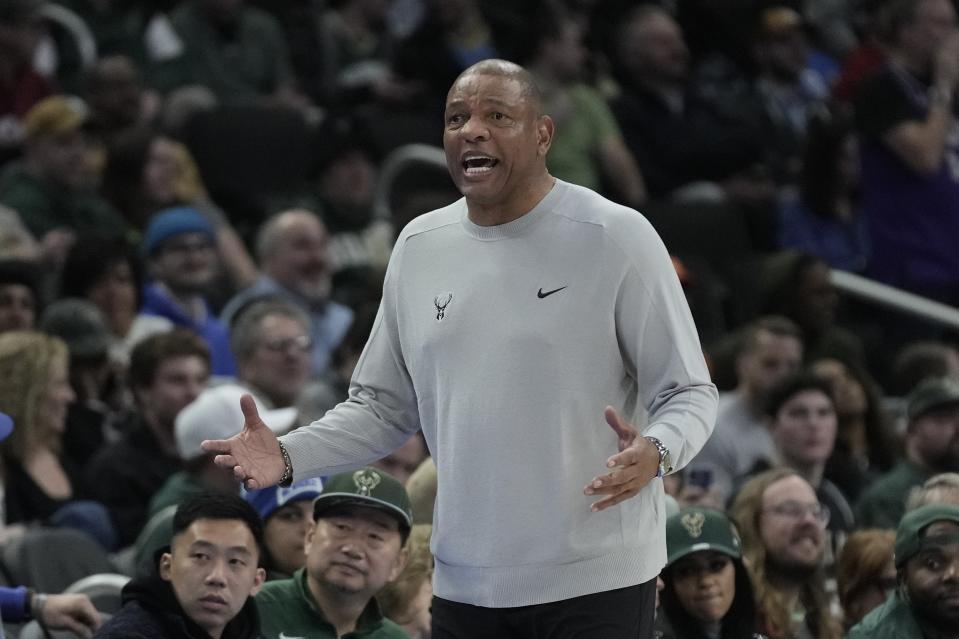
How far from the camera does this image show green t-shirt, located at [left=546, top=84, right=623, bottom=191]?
36.0 ft

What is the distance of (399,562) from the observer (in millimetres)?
5785

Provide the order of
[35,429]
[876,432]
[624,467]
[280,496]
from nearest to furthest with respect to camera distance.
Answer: [624,467]
[280,496]
[35,429]
[876,432]

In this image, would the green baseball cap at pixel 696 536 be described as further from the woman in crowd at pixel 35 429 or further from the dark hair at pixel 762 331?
the dark hair at pixel 762 331

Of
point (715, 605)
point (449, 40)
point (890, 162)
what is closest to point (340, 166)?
point (449, 40)

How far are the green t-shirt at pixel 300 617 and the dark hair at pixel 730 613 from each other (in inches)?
33.2

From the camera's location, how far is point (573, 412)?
3934 mm

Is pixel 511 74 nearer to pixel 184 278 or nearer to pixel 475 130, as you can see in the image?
pixel 475 130

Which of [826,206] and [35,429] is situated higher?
[35,429]

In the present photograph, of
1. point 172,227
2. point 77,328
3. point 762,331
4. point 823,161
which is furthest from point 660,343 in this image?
point 823,161

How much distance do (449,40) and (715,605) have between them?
6281 millimetres

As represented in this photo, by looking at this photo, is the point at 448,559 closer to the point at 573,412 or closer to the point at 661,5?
the point at 573,412

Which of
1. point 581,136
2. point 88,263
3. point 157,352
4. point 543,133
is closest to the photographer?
point 543,133

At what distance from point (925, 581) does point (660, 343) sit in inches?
81.7

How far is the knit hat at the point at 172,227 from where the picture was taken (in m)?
9.02
